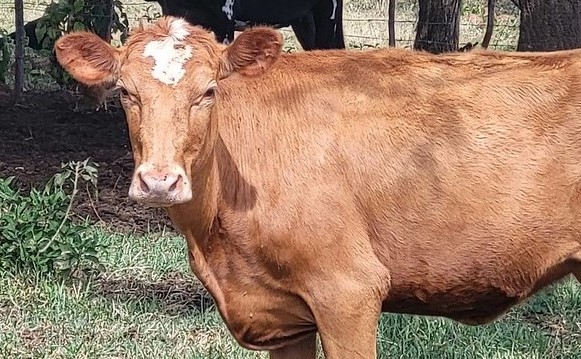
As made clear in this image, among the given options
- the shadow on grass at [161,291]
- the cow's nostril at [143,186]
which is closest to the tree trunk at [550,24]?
A: the shadow on grass at [161,291]

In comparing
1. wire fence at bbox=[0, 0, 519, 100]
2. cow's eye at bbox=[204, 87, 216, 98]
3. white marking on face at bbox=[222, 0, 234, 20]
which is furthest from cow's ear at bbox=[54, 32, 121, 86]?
wire fence at bbox=[0, 0, 519, 100]

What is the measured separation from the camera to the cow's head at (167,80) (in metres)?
4.05

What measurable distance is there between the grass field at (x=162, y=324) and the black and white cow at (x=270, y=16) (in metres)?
2.69

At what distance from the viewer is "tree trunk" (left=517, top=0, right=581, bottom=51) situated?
25.0ft

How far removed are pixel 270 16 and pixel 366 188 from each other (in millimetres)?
6251

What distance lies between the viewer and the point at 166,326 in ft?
20.6

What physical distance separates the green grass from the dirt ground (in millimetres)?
1544

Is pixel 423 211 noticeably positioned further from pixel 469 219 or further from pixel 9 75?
pixel 9 75

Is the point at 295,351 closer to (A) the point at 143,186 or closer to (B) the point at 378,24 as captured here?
(A) the point at 143,186

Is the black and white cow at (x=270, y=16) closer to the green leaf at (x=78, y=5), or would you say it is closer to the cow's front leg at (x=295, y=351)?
the green leaf at (x=78, y=5)

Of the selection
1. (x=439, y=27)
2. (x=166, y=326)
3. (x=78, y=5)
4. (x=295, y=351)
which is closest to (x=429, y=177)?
(x=295, y=351)

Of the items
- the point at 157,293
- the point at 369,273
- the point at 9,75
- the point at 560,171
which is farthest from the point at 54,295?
the point at 9,75

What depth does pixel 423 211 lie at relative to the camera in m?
4.76

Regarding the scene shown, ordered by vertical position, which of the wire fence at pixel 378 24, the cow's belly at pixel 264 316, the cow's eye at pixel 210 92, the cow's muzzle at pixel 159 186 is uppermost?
the cow's eye at pixel 210 92
